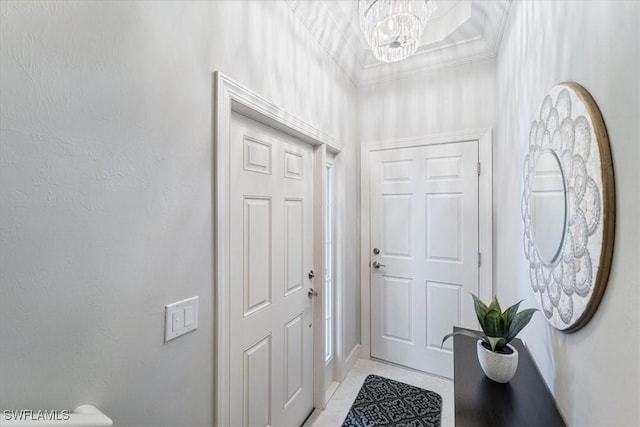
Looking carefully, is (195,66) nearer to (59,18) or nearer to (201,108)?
(201,108)

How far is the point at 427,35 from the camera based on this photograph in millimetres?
2252

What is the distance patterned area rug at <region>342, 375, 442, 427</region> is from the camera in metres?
1.93

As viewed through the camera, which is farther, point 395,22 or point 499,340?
point 395,22

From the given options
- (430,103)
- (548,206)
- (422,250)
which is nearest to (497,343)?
(548,206)

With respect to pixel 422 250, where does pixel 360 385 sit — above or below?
below

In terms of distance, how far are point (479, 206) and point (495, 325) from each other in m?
1.35

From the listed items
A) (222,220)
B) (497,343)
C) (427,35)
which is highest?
(427,35)

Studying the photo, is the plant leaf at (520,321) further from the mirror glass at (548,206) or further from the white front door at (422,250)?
the white front door at (422,250)

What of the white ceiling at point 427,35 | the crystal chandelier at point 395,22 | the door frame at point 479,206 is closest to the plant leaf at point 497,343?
the door frame at point 479,206

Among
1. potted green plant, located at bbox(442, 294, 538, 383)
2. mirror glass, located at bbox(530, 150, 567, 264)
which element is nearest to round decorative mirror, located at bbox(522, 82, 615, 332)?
mirror glass, located at bbox(530, 150, 567, 264)

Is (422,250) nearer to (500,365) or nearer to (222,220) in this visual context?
(500,365)

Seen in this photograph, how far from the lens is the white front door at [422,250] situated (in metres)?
2.34

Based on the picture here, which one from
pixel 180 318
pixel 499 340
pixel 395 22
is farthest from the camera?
pixel 395 22

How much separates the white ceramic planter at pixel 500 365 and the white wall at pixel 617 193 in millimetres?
127
